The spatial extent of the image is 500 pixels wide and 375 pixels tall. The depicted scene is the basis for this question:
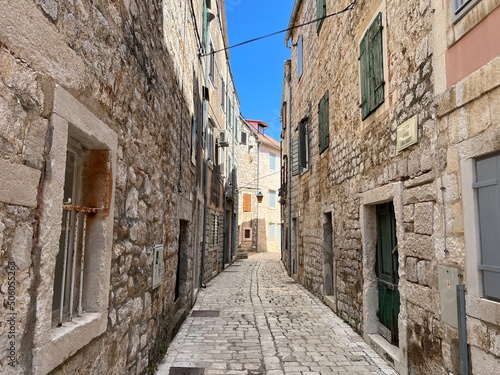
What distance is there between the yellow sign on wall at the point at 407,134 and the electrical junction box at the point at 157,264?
2.95 meters

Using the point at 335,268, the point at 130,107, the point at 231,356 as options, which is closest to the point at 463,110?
the point at 130,107

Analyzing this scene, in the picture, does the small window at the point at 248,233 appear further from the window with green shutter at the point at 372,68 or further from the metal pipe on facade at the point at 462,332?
the metal pipe on facade at the point at 462,332

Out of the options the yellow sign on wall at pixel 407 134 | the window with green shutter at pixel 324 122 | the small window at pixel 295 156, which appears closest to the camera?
the yellow sign on wall at pixel 407 134

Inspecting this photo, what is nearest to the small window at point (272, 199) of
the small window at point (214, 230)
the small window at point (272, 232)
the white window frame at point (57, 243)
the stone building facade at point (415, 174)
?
the small window at point (272, 232)

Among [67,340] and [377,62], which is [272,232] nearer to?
[377,62]

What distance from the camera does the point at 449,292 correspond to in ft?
10.1

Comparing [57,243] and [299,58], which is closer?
[57,243]

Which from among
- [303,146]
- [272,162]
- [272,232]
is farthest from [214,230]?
[272,162]

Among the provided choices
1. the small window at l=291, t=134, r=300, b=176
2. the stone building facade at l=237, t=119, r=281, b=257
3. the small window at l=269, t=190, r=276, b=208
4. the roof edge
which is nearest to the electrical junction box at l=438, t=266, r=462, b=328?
the small window at l=291, t=134, r=300, b=176

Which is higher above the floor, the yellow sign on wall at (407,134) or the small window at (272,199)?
the small window at (272,199)

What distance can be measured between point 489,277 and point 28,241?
9.58ft

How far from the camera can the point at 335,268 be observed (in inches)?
279

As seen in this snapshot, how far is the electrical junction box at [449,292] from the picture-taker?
2996 mm

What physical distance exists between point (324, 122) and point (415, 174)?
4452 millimetres
